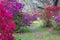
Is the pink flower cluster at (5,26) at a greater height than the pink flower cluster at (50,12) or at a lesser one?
greater

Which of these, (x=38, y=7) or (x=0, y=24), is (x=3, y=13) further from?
(x=38, y=7)

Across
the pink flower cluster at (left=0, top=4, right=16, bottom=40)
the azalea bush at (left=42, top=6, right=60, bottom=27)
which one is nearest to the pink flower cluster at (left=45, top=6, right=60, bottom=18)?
the azalea bush at (left=42, top=6, right=60, bottom=27)

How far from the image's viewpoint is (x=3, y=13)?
326 cm

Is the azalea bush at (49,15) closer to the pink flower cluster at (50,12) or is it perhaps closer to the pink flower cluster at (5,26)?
the pink flower cluster at (50,12)

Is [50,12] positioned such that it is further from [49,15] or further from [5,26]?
[5,26]

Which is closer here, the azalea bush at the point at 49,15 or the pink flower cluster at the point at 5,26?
the pink flower cluster at the point at 5,26

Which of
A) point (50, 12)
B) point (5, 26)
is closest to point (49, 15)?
point (50, 12)

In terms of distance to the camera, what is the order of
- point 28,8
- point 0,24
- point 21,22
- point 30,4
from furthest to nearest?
point 30,4, point 28,8, point 21,22, point 0,24

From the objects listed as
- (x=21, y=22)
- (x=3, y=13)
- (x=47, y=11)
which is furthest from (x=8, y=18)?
(x=47, y=11)

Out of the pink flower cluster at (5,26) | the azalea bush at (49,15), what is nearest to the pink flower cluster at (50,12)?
the azalea bush at (49,15)

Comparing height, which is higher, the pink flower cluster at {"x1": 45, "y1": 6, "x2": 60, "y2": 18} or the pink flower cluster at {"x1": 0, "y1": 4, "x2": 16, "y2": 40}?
the pink flower cluster at {"x1": 0, "y1": 4, "x2": 16, "y2": 40}

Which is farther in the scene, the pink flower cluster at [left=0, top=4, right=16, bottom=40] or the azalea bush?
the azalea bush

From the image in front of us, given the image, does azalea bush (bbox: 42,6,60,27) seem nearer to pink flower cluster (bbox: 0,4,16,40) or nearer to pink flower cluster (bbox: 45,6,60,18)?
pink flower cluster (bbox: 45,6,60,18)

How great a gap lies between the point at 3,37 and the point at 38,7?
18.2m
